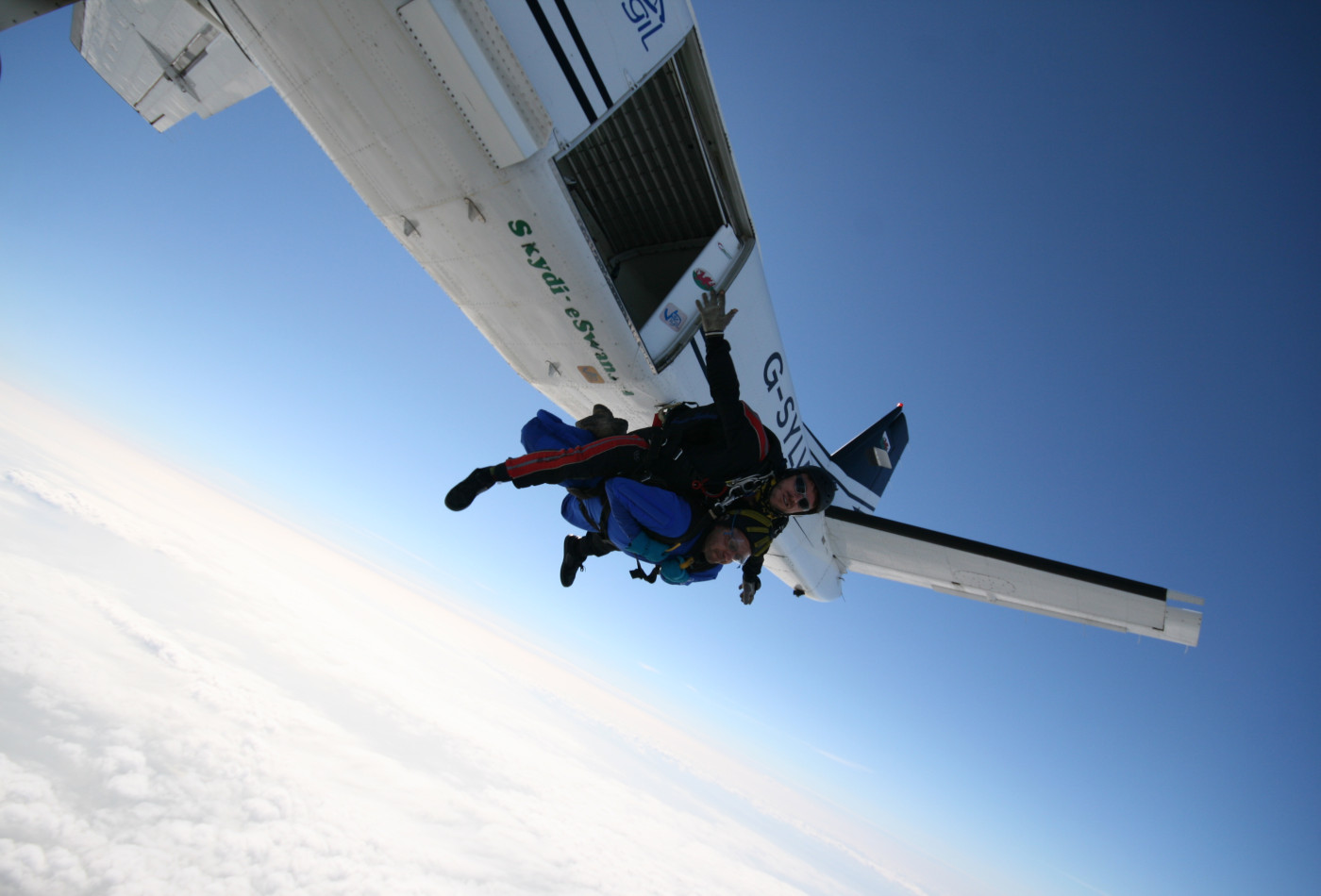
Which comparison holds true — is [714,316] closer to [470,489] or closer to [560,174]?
[560,174]

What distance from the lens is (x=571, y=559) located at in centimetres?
540

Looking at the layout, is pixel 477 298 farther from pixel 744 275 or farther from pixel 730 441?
pixel 730 441

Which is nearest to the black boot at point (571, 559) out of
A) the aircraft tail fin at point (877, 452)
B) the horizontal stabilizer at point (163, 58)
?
the horizontal stabilizer at point (163, 58)

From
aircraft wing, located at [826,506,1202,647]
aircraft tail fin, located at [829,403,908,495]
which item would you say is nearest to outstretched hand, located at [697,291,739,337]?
aircraft wing, located at [826,506,1202,647]

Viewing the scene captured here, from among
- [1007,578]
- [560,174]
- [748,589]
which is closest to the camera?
[560,174]

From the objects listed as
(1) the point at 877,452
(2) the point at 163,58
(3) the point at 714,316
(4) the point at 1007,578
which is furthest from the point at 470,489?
(1) the point at 877,452

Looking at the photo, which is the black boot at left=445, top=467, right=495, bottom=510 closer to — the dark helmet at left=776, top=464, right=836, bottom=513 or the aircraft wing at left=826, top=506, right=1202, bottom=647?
the dark helmet at left=776, top=464, right=836, bottom=513

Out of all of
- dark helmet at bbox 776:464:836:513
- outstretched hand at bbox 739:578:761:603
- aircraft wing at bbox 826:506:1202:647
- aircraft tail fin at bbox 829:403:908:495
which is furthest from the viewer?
aircraft tail fin at bbox 829:403:908:495

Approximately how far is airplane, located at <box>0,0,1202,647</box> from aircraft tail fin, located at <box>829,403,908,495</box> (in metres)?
2.40

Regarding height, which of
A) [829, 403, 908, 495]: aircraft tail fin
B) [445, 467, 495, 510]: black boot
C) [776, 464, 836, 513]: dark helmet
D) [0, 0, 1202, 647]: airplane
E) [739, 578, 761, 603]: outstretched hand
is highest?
[829, 403, 908, 495]: aircraft tail fin

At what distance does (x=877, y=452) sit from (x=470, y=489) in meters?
9.67

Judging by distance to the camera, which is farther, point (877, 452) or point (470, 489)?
point (877, 452)

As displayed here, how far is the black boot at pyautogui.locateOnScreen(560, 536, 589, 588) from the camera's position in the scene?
211 inches

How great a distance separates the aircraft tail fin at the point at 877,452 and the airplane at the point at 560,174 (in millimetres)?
2397
